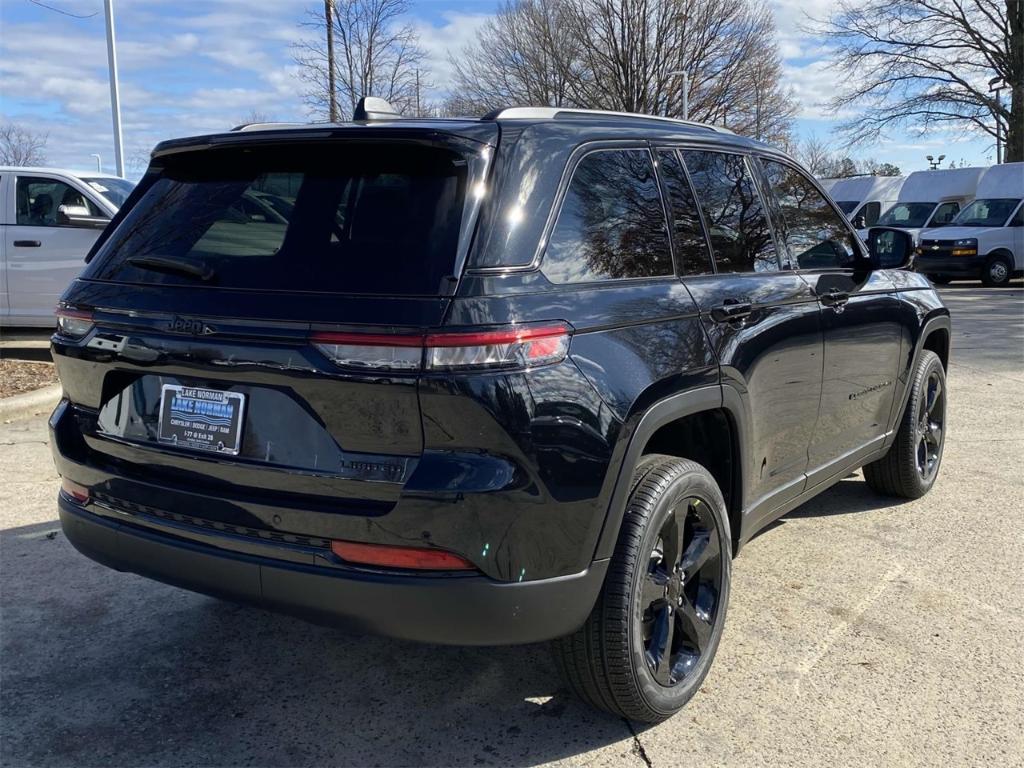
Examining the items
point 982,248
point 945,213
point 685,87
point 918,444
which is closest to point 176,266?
point 918,444

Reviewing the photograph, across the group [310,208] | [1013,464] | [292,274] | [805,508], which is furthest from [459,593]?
[1013,464]

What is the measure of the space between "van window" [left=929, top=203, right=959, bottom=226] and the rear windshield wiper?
76.2ft

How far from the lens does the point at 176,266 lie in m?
2.67

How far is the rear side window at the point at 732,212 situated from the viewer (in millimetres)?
3340

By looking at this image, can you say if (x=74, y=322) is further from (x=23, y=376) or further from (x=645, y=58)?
(x=645, y=58)

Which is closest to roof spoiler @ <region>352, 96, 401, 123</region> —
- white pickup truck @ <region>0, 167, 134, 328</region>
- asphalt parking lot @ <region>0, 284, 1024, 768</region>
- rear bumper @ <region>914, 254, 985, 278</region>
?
asphalt parking lot @ <region>0, 284, 1024, 768</region>

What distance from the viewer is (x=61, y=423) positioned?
2.97 meters

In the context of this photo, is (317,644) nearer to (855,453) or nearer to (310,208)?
(310,208)

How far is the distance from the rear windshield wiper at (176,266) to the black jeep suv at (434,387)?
0.01 m

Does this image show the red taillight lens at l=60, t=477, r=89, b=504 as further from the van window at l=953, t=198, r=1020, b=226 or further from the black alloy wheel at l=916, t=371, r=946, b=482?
the van window at l=953, t=198, r=1020, b=226

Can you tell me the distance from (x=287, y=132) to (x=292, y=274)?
0.49 m

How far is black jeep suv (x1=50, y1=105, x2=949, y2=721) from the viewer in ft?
7.61

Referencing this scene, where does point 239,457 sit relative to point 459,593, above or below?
above

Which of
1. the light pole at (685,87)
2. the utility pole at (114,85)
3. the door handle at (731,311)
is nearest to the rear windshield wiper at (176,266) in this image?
the door handle at (731,311)
